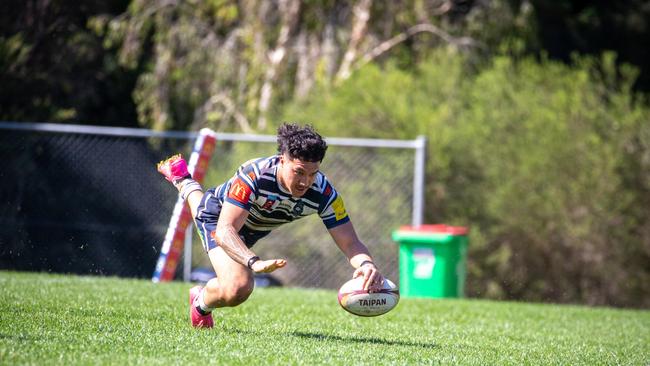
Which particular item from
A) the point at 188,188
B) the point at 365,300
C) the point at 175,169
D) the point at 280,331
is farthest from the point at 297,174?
the point at 175,169

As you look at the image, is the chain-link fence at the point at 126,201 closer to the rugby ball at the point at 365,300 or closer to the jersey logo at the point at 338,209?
the jersey logo at the point at 338,209

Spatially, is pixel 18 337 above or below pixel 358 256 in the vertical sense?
below

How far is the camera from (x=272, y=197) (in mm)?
6809

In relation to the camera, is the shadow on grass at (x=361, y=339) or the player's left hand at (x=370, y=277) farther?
the shadow on grass at (x=361, y=339)

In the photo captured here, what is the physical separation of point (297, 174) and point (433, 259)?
5959 mm

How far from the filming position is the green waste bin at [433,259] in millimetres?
12164

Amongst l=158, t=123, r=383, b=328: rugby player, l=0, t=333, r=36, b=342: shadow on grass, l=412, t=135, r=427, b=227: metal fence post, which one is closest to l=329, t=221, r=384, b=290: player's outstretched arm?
l=158, t=123, r=383, b=328: rugby player

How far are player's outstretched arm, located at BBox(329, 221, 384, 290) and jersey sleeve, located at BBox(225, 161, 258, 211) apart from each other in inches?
28.3

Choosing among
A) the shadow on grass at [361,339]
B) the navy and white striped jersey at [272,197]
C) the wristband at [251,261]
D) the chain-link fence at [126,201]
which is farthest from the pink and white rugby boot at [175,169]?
the chain-link fence at [126,201]

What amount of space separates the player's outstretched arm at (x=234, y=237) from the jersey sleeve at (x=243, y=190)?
0.04 metres

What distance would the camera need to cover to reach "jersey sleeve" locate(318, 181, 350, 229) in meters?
6.93

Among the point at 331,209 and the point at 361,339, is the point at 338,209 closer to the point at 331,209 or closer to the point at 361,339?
the point at 331,209

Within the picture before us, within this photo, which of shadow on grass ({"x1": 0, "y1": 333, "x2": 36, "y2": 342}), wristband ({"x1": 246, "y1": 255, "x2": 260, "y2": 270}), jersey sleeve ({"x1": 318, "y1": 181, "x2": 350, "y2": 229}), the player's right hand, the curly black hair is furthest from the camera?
jersey sleeve ({"x1": 318, "y1": 181, "x2": 350, "y2": 229})

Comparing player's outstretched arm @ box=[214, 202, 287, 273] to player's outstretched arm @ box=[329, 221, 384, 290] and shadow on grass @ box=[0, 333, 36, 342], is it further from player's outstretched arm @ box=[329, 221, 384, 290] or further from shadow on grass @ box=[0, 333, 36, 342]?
shadow on grass @ box=[0, 333, 36, 342]
